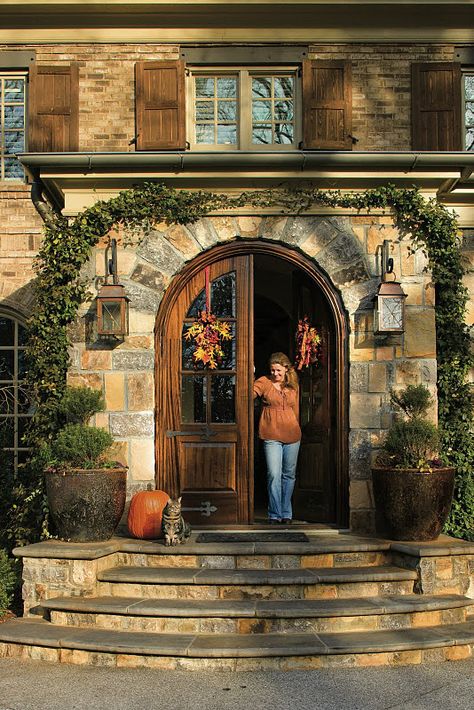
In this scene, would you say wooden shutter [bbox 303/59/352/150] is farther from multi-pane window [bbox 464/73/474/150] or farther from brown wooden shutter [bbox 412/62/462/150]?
multi-pane window [bbox 464/73/474/150]

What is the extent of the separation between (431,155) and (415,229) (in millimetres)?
699

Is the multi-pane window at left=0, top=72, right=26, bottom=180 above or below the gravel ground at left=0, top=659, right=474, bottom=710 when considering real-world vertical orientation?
above

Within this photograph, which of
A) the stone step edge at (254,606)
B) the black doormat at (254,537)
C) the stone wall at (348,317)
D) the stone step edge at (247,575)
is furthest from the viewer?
the stone wall at (348,317)

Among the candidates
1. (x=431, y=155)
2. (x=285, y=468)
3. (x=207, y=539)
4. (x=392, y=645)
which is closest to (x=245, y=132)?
(x=431, y=155)

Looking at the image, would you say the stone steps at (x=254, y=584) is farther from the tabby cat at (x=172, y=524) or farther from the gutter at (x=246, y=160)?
the gutter at (x=246, y=160)

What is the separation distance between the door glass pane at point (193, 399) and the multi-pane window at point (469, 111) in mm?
4060

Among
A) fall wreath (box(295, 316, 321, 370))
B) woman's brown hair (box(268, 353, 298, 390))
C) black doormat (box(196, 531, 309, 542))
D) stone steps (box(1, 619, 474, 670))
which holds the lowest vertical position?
stone steps (box(1, 619, 474, 670))

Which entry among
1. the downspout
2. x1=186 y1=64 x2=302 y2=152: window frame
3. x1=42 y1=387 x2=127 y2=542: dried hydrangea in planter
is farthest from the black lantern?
the downspout

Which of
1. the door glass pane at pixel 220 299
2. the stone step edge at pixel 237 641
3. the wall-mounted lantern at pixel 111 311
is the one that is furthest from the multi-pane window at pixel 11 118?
the stone step edge at pixel 237 641

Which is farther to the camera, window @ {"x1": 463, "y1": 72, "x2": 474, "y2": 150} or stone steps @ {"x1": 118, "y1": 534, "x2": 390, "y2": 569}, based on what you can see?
window @ {"x1": 463, "y1": 72, "x2": 474, "y2": 150}

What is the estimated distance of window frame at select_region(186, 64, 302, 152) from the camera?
923cm

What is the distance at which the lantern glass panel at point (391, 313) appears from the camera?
7766mm

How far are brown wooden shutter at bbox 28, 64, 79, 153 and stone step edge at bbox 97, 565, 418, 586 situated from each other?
4.59m

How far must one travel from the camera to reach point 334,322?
8.19 meters
